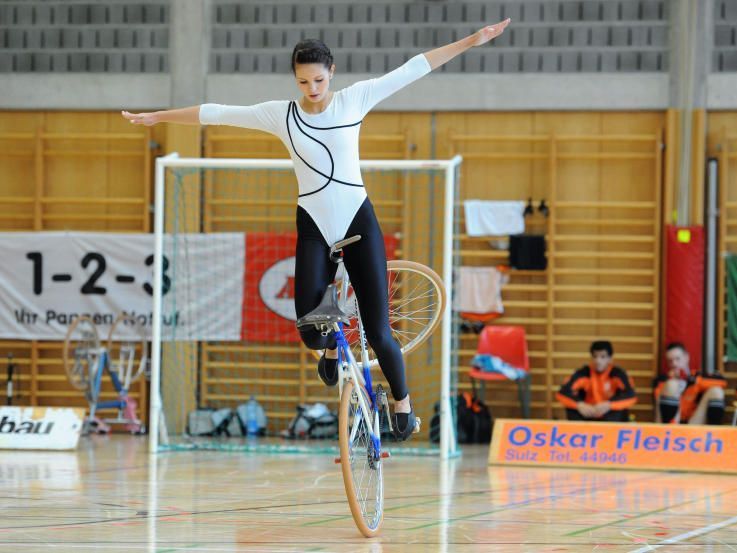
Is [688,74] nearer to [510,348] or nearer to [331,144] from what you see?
[510,348]

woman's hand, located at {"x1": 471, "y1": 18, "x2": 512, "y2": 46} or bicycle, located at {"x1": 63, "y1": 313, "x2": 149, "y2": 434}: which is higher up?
woman's hand, located at {"x1": 471, "y1": 18, "x2": 512, "y2": 46}

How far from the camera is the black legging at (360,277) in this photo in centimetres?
444

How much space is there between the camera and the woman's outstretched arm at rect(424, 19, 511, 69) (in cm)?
436

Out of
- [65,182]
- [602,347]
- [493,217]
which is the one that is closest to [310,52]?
[602,347]

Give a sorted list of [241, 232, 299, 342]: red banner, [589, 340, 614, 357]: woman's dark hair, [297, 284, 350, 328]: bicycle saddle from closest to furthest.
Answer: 1. [297, 284, 350, 328]: bicycle saddle
2. [589, 340, 614, 357]: woman's dark hair
3. [241, 232, 299, 342]: red banner

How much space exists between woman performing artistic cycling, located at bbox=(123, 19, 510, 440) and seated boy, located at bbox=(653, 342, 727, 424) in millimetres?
5790

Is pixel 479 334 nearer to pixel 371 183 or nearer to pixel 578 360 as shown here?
pixel 578 360

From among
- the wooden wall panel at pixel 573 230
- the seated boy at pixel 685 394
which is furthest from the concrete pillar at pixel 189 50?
the seated boy at pixel 685 394

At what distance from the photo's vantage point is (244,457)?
8.62 metres

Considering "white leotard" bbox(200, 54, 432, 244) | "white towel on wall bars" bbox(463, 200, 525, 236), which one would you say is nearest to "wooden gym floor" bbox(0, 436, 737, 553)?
"white leotard" bbox(200, 54, 432, 244)

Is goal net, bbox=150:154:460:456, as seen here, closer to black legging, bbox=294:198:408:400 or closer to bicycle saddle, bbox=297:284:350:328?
black legging, bbox=294:198:408:400

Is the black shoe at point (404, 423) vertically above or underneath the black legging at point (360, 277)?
underneath

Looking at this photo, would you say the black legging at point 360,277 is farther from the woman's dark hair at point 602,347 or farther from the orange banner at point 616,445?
the woman's dark hair at point 602,347

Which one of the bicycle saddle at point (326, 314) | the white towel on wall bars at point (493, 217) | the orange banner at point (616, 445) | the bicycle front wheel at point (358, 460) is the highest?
the white towel on wall bars at point (493, 217)
